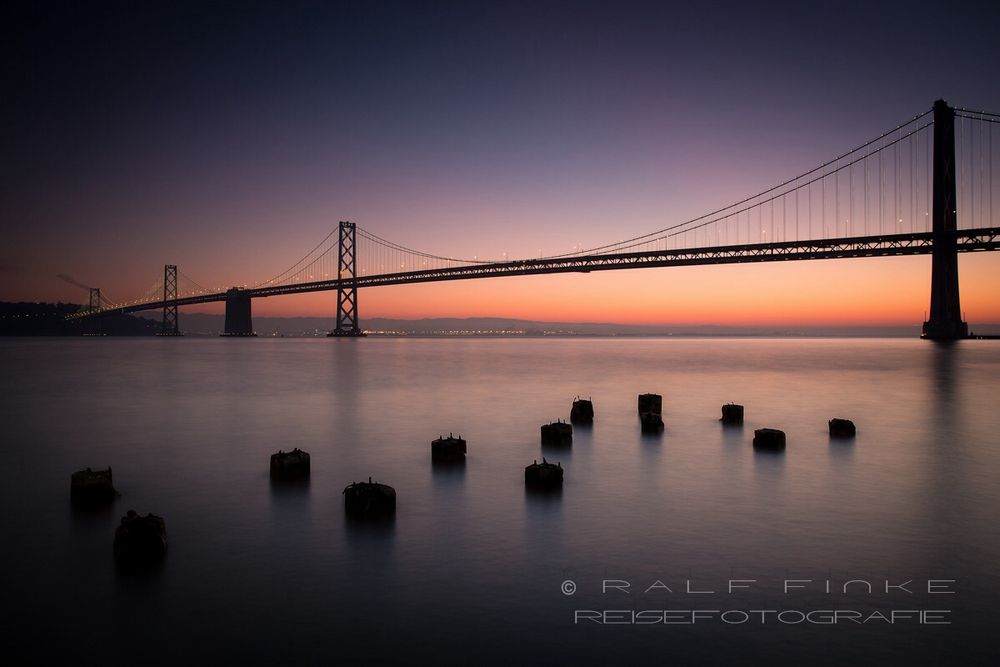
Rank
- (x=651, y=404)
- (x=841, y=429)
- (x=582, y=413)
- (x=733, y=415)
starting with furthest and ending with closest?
(x=651, y=404) < (x=582, y=413) < (x=733, y=415) < (x=841, y=429)

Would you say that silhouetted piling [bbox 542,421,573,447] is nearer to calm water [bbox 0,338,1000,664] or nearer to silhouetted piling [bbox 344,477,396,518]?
calm water [bbox 0,338,1000,664]

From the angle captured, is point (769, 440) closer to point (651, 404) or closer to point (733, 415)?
point (733, 415)

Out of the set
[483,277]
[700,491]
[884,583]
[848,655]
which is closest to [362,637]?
[848,655]

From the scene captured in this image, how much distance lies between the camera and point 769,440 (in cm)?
1161

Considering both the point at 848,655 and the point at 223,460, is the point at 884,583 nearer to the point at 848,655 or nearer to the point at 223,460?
the point at 848,655

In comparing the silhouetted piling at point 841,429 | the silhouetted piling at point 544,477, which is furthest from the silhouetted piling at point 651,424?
the silhouetted piling at point 544,477

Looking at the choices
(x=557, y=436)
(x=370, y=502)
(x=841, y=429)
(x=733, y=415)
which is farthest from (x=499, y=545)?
(x=733, y=415)

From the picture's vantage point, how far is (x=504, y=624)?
445 cm

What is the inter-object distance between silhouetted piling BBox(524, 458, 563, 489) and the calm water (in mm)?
270

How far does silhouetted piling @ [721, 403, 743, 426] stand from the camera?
1519 cm

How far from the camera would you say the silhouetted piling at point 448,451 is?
1041 cm

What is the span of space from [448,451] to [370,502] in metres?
3.48

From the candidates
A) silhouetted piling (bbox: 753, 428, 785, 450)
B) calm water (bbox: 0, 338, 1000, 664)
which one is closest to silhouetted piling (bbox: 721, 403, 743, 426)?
calm water (bbox: 0, 338, 1000, 664)

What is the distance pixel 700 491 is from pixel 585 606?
4.34m
